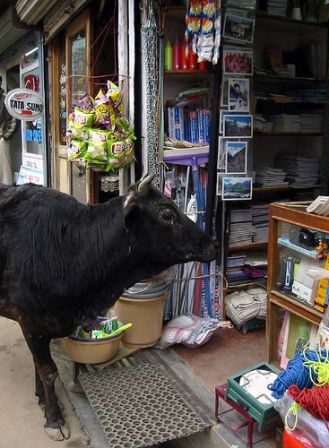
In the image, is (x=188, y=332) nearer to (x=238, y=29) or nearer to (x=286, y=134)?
(x=286, y=134)

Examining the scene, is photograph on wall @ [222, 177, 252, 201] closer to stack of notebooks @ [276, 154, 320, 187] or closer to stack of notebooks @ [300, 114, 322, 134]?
stack of notebooks @ [276, 154, 320, 187]

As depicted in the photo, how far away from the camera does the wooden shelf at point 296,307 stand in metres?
2.59

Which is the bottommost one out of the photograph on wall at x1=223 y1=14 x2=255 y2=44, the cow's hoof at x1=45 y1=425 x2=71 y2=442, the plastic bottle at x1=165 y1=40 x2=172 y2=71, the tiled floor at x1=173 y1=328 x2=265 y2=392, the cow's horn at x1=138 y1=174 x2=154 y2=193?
the cow's hoof at x1=45 y1=425 x2=71 y2=442

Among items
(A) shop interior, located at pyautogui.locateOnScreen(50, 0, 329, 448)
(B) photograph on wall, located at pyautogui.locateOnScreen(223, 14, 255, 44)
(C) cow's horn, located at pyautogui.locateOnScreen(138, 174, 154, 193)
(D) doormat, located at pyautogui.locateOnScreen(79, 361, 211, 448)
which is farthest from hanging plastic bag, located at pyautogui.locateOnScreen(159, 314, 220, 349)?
(B) photograph on wall, located at pyautogui.locateOnScreen(223, 14, 255, 44)

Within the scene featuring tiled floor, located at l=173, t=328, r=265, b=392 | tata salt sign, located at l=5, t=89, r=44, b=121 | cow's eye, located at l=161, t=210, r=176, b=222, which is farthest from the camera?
tata salt sign, located at l=5, t=89, r=44, b=121

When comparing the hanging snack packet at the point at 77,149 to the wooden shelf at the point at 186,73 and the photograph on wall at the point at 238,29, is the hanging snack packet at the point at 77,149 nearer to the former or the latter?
the wooden shelf at the point at 186,73

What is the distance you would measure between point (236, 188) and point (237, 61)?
96 centimetres

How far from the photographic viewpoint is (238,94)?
11.9ft

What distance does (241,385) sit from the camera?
257 centimetres

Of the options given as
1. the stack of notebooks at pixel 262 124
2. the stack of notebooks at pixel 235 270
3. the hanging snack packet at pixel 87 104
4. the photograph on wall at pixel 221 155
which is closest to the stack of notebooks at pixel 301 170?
the stack of notebooks at pixel 262 124

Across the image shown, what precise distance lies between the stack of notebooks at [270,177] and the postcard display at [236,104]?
462 millimetres

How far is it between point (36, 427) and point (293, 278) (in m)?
1.88

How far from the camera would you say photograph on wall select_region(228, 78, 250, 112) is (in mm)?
3586

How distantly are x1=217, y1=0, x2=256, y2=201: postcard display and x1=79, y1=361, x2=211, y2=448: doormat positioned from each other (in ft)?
4.81
